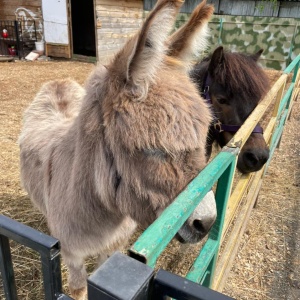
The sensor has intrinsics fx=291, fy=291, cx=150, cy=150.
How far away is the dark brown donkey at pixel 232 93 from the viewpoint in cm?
222

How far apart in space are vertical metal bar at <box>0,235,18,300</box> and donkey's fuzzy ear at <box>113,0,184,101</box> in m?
0.65

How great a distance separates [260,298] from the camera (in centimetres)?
212

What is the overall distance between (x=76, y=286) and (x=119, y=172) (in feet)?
3.48

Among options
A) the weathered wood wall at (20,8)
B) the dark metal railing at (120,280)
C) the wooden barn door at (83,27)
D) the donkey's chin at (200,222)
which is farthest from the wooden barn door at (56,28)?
the dark metal railing at (120,280)

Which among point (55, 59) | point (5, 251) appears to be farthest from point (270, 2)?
point (5, 251)

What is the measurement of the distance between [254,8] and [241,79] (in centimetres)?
995

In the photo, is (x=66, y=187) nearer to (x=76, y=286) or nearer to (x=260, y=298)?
(x=76, y=286)

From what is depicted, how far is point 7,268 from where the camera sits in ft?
2.65

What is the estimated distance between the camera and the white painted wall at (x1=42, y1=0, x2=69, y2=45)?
9500 millimetres

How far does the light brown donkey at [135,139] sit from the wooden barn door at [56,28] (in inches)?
369

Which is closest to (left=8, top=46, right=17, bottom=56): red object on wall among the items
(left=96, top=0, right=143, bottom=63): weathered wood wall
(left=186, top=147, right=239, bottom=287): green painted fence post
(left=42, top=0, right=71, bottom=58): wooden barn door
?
(left=42, top=0, right=71, bottom=58): wooden barn door

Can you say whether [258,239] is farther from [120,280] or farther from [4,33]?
[4,33]

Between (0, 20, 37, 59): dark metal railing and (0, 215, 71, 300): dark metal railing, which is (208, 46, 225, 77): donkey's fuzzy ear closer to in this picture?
(0, 215, 71, 300): dark metal railing

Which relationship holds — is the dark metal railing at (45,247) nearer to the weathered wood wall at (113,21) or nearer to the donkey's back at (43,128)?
the donkey's back at (43,128)
